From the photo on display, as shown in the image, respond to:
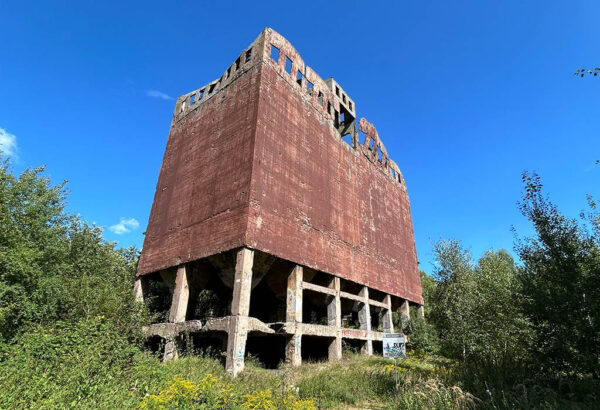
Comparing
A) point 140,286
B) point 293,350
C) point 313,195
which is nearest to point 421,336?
point 293,350

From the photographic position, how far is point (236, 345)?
12.9 metres

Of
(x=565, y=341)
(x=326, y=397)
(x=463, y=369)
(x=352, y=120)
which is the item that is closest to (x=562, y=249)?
(x=565, y=341)

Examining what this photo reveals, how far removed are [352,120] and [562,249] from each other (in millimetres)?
17471

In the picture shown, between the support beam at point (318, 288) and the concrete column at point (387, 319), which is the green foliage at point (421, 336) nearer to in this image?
the concrete column at point (387, 319)

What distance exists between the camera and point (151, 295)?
66.7 ft

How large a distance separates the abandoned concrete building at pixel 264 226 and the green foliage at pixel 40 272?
115 inches

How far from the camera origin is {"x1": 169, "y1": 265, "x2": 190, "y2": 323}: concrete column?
1642 cm

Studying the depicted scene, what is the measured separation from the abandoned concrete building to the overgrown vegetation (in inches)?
78.8

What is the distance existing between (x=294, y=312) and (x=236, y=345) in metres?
3.41

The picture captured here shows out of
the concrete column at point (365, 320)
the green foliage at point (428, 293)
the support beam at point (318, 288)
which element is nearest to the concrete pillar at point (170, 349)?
the support beam at point (318, 288)

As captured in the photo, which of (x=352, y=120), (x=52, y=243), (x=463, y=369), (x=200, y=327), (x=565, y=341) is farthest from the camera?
(x=352, y=120)

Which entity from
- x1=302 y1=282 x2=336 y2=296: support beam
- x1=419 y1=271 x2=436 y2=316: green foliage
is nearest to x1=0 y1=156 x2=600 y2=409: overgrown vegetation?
x1=302 y1=282 x2=336 y2=296: support beam

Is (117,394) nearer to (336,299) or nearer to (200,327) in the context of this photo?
(200,327)

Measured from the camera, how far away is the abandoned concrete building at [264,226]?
1544 centimetres
